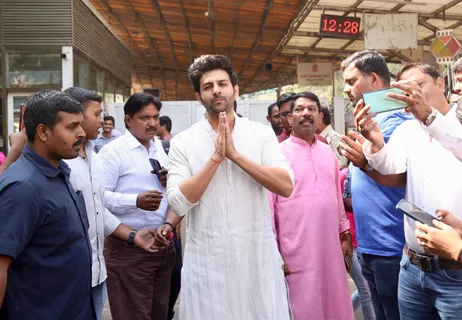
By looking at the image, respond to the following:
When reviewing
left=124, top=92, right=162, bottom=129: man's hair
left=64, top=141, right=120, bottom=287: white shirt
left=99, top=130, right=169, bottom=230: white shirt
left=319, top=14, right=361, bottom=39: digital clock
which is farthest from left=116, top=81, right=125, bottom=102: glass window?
left=64, top=141, right=120, bottom=287: white shirt

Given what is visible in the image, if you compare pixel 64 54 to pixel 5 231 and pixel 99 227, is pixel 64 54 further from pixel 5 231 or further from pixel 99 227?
pixel 5 231

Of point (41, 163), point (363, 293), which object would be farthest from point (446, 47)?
point (41, 163)

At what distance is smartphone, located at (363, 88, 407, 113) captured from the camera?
7.72 ft

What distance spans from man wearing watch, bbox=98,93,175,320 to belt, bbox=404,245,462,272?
1747 mm

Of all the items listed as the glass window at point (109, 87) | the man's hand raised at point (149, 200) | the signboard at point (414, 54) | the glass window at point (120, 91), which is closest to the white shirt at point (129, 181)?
the man's hand raised at point (149, 200)

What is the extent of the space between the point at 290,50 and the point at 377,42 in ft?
16.1

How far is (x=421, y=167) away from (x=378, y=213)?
0.70 m

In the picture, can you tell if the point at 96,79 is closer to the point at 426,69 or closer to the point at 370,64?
the point at 370,64

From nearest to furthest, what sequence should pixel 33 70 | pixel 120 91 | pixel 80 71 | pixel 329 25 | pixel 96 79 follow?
pixel 329 25, pixel 33 70, pixel 80 71, pixel 96 79, pixel 120 91

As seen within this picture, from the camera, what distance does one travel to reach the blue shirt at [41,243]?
88.4 inches

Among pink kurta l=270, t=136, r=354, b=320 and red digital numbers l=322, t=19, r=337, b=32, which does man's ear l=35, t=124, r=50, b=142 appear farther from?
red digital numbers l=322, t=19, r=337, b=32

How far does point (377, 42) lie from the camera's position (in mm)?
9891

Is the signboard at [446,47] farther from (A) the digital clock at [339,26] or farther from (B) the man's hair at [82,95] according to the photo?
(B) the man's hair at [82,95]

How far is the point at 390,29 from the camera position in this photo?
995 centimetres
